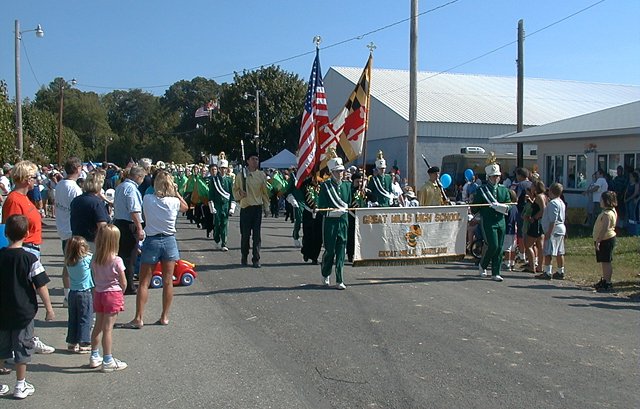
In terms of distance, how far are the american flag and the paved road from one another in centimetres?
319

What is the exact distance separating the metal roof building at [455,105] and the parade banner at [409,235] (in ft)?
77.2

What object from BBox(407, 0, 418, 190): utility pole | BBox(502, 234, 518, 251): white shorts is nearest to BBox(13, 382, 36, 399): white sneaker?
BBox(502, 234, 518, 251): white shorts

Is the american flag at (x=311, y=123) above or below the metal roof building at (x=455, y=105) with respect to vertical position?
below

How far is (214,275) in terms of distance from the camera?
485 inches

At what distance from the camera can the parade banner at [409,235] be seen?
461 inches

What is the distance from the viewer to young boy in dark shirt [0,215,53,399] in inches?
225

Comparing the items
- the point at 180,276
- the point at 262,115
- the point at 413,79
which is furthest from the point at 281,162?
the point at 180,276

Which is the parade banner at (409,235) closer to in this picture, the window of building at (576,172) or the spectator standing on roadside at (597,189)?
the spectator standing on roadside at (597,189)

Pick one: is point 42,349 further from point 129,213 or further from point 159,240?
point 129,213

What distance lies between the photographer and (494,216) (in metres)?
12.0

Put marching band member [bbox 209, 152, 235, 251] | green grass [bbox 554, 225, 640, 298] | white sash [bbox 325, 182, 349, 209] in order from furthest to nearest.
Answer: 1. marching band member [bbox 209, 152, 235, 251]
2. green grass [bbox 554, 225, 640, 298]
3. white sash [bbox 325, 182, 349, 209]

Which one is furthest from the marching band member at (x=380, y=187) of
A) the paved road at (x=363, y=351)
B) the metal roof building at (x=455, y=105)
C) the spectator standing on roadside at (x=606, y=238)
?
the metal roof building at (x=455, y=105)

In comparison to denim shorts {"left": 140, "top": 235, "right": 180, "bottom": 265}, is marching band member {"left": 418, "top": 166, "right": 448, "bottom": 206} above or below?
above

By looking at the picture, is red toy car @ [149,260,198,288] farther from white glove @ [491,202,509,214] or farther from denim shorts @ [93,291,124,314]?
white glove @ [491,202,509,214]
